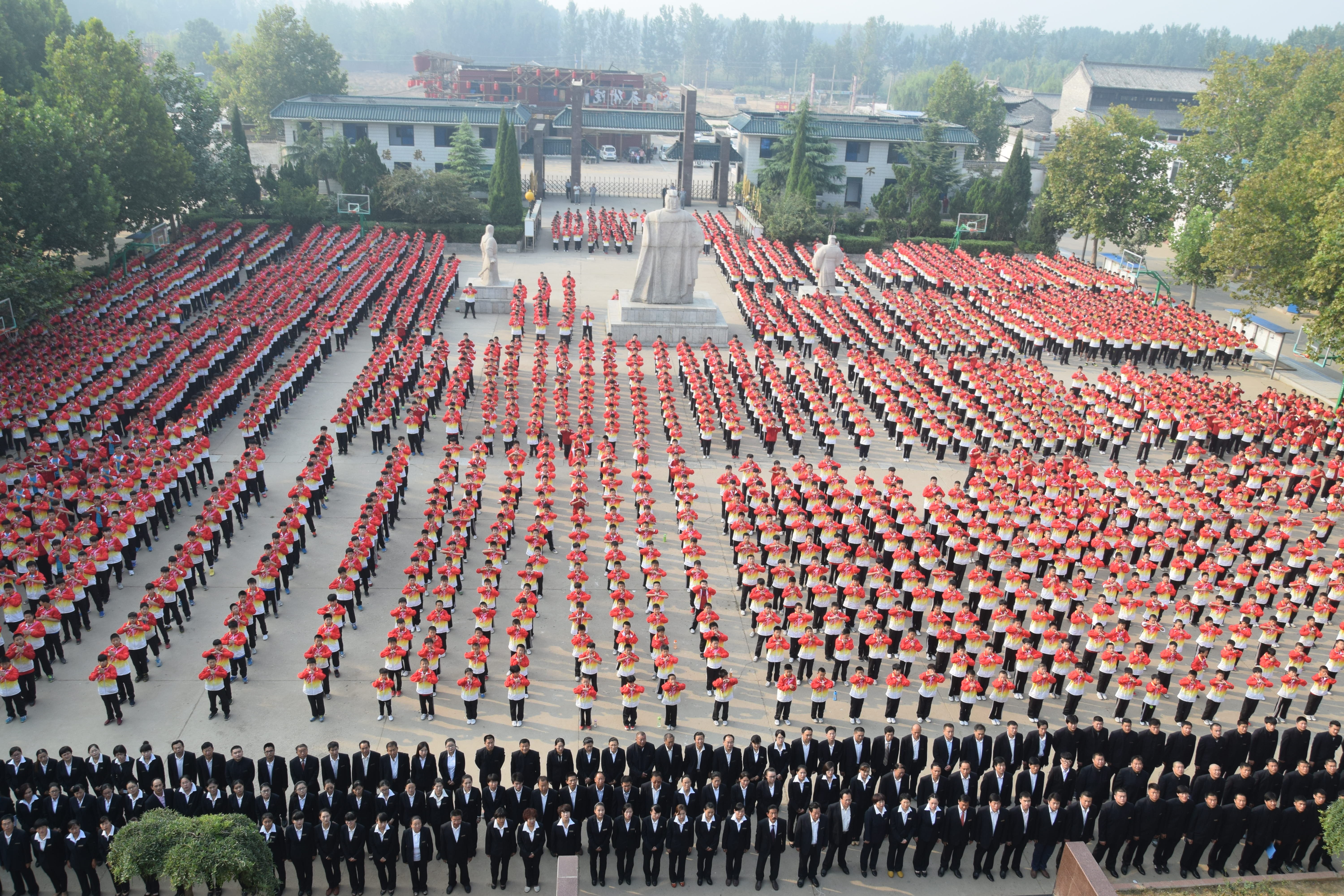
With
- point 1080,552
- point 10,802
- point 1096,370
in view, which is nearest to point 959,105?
point 1096,370

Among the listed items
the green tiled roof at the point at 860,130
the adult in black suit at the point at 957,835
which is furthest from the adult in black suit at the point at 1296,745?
the green tiled roof at the point at 860,130

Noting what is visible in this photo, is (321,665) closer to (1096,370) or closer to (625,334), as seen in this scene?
(625,334)

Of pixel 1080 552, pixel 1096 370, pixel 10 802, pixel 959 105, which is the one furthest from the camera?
pixel 959 105

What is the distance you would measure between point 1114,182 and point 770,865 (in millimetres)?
34224

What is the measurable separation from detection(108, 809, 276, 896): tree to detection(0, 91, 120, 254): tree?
68.7 feet

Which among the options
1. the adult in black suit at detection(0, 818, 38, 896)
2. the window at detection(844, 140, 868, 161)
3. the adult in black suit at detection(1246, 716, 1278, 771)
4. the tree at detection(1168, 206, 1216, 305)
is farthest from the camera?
the window at detection(844, 140, 868, 161)

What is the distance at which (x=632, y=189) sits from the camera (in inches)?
2189

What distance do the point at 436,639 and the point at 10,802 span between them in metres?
4.43

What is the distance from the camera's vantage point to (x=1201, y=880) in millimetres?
9945

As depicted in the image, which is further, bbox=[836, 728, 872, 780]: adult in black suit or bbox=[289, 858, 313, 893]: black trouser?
bbox=[836, 728, 872, 780]: adult in black suit

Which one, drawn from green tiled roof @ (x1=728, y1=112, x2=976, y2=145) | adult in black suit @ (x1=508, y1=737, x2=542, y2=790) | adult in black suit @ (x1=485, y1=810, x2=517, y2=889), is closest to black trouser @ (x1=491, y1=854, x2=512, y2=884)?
adult in black suit @ (x1=485, y1=810, x2=517, y2=889)

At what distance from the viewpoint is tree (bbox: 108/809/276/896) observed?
8062 mm

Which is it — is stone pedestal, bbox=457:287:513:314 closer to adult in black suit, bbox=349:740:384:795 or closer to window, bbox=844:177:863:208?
adult in black suit, bbox=349:740:384:795

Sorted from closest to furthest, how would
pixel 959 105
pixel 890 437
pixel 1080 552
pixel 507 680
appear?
1. pixel 507 680
2. pixel 1080 552
3. pixel 890 437
4. pixel 959 105
